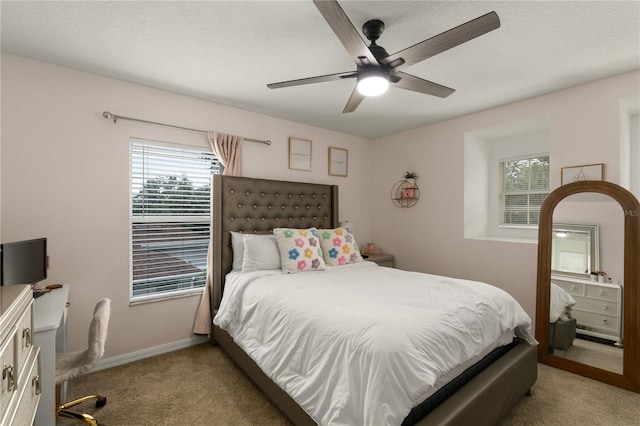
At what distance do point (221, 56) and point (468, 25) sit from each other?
1.63m

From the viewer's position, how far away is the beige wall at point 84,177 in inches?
84.8

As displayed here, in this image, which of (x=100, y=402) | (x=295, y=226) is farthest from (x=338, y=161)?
(x=100, y=402)

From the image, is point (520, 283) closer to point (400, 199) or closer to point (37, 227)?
point (400, 199)

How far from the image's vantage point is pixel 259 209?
3.22 meters

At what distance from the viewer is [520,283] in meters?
2.93

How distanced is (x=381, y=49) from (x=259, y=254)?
6.33ft

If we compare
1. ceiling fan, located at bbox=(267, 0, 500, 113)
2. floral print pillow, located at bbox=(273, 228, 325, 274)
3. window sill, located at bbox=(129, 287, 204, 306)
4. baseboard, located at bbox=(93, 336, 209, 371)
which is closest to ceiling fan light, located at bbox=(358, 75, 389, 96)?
ceiling fan, located at bbox=(267, 0, 500, 113)

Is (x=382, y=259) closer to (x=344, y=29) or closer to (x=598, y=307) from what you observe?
(x=598, y=307)

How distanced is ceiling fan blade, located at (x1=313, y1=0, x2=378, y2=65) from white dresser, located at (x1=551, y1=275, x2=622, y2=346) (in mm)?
2491

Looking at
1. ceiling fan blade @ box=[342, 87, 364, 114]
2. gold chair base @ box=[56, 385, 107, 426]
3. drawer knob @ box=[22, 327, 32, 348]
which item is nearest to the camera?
drawer knob @ box=[22, 327, 32, 348]

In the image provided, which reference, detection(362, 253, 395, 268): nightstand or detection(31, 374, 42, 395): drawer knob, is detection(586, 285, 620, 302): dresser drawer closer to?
detection(362, 253, 395, 268): nightstand

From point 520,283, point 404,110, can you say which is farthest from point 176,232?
point 520,283

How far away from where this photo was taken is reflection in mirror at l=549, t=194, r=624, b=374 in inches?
90.6

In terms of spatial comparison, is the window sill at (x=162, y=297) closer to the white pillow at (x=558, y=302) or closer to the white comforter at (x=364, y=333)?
the white comforter at (x=364, y=333)
